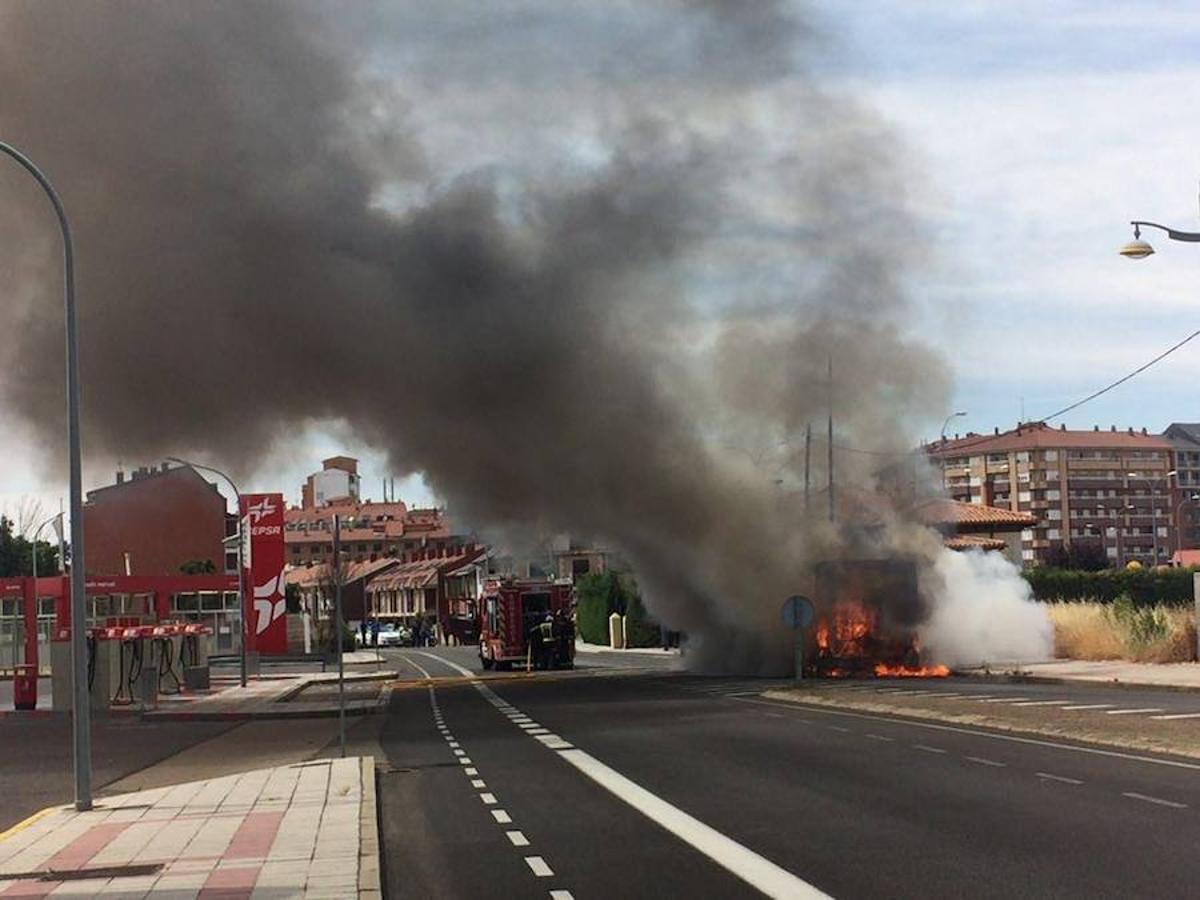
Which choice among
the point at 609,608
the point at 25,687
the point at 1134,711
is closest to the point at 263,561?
the point at 25,687

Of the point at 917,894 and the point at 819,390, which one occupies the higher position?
the point at 819,390

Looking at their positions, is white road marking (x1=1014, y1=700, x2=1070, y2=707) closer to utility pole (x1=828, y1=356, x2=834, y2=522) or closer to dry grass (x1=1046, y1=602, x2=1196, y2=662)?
dry grass (x1=1046, y1=602, x2=1196, y2=662)

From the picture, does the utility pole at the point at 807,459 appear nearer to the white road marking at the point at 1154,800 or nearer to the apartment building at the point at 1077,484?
the white road marking at the point at 1154,800

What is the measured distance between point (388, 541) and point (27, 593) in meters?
116

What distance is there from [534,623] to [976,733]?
30.1m

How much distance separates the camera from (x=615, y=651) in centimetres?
6806

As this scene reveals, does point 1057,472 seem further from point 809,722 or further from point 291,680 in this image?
point 809,722

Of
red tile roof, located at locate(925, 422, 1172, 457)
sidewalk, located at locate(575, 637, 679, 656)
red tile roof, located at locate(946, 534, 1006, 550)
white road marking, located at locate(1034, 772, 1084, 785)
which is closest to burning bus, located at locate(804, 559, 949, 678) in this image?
red tile roof, located at locate(946, 534, 1006, 550)

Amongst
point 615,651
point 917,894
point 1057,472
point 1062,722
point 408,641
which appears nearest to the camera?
point 917,894

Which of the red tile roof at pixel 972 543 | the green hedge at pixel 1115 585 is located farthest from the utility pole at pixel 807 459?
the green hedge at pixel 1115 585

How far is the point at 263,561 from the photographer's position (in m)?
53.8

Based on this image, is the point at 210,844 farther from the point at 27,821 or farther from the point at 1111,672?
the point at 1111,672

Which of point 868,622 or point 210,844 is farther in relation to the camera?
point 868,622

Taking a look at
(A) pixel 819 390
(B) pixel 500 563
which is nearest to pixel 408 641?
(B) pixel 500 563
